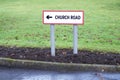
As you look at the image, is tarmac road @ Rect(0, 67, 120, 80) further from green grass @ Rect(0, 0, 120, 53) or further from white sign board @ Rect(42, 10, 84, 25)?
green grass @ Rect(0, 0, 120, 53)

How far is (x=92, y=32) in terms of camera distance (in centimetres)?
1435

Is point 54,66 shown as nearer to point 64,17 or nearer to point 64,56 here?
point 64,56

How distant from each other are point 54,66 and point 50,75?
1.72 ft

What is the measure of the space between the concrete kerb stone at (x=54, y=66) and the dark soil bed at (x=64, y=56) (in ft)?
0.98

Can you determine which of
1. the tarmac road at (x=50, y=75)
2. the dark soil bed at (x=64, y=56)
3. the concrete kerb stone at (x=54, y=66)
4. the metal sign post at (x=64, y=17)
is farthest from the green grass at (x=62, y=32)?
the tarmac road at (x=50, y=75)

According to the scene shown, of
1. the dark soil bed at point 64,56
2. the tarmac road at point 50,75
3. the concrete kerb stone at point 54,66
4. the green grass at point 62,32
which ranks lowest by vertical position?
the tarmac road at point 50,75

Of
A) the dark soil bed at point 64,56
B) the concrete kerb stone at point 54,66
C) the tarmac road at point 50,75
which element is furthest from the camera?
the dark soil bed at point 64,56

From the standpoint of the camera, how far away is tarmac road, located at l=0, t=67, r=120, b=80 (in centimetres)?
838

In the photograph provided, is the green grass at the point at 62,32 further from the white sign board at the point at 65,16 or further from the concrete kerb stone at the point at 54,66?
the concrete kerb stone at the point at 54,66

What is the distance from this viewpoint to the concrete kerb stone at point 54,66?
8867 mm

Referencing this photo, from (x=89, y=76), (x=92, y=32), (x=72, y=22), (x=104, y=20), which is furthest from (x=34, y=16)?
(x=89, y=76)

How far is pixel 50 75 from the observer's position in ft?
28.3

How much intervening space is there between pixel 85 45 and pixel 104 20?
21.4ft

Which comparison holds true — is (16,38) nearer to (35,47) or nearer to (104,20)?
(35,47)
